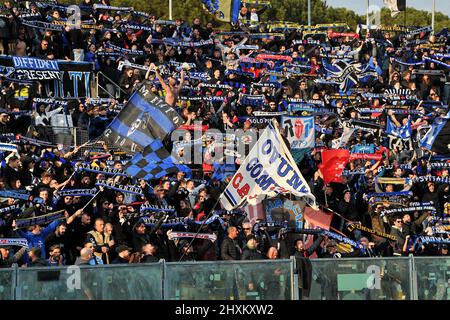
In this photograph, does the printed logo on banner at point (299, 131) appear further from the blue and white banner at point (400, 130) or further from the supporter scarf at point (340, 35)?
the supporter scarf at point (340, 35)

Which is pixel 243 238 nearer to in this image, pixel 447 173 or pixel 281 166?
pixel 281 166

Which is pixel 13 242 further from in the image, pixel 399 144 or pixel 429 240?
pixel 399 144

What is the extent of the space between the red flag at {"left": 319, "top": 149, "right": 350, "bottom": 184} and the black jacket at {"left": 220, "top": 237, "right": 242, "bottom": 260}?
17.6 feet

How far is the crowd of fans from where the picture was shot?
68.8ft

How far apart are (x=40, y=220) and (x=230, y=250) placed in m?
2.92

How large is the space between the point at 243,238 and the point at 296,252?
89cm

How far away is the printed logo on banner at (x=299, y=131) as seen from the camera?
90.7ft

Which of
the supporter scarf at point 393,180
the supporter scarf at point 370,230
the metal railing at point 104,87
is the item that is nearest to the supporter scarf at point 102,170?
the supporter scarf at point 370,230

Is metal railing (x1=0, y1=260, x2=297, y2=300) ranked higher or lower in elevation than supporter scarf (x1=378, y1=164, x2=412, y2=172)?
higher

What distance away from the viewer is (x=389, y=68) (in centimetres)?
3472

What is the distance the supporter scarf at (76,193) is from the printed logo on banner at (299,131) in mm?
6507

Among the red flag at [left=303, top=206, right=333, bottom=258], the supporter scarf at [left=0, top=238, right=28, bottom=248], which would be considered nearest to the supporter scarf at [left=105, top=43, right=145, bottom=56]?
the red flag at [left=303, top=206, right=333, bottom=258]

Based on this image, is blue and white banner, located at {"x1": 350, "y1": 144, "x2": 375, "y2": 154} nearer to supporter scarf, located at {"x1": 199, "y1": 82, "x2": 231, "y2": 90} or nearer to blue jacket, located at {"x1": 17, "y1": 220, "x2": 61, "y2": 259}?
supporter scarf, located at {"x1": 199, "y1": 82, "x2": 231, "y2": 90}
